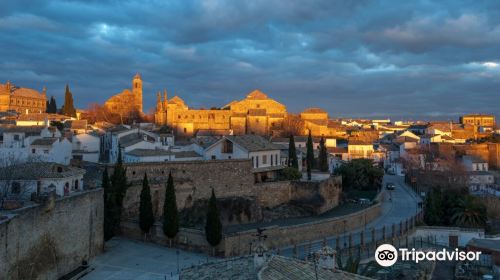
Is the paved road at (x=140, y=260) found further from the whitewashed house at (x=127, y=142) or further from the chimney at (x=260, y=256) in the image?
the whitewashed house at (x=127, y=142)

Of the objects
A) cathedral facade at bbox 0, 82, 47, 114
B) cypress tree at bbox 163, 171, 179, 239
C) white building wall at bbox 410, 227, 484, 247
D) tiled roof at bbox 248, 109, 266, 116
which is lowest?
white building wall at bbox 410, 227, 484, 247

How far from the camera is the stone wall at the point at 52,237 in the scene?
1587 cm

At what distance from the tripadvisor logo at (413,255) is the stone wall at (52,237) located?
514 inches

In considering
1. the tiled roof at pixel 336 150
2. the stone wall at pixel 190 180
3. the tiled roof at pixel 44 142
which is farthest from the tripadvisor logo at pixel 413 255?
the tiled roof at pixel 336 150

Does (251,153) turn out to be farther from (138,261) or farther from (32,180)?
(32,180)

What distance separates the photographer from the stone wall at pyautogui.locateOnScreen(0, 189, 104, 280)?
15867 millimetres

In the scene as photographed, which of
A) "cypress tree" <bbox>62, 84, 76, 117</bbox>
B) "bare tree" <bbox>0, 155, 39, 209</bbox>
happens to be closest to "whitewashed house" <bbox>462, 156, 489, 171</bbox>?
"bare tree" <bbox>0, 155, 39, 209</bbox>

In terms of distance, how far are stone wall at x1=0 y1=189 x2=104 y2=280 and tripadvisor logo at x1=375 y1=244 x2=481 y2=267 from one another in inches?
514

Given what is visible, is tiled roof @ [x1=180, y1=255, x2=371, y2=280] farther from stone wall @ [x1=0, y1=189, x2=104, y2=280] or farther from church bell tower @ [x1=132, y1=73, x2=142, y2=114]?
church bell tower @ [x1=132, y1=73, x2=142, y2=114]

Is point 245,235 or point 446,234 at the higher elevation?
point 245,235

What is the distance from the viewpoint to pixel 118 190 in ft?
82.7

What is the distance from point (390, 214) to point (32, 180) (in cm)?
2479

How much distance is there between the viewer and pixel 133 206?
27.0 m

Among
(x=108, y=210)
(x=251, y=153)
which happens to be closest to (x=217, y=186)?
(x=251, y=153)
